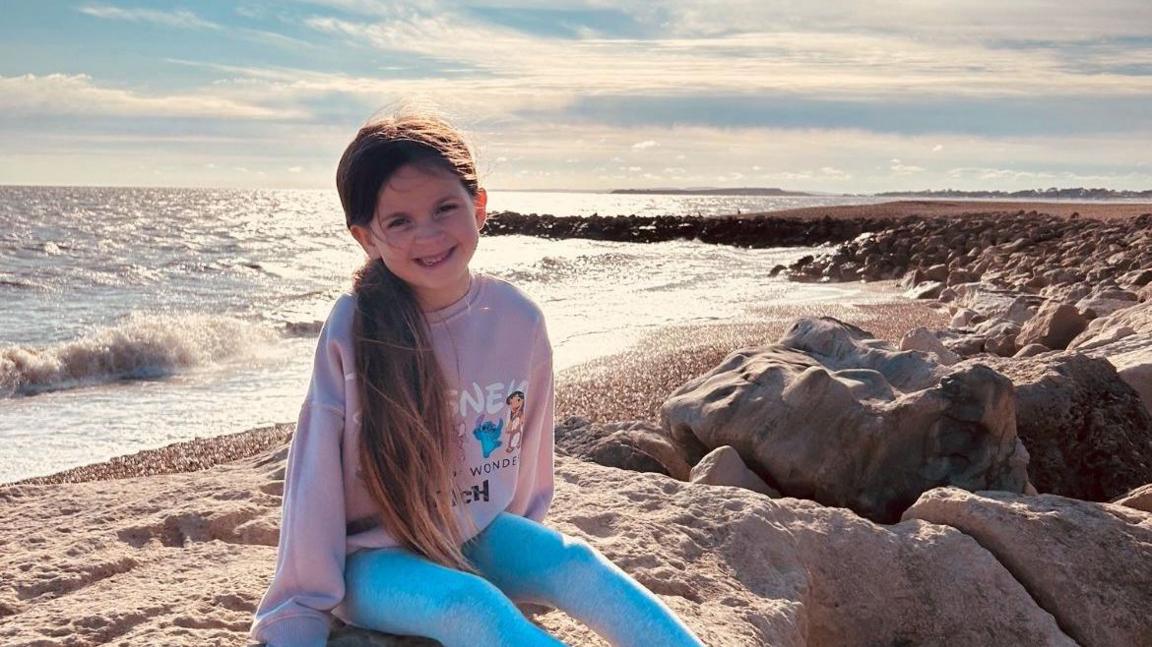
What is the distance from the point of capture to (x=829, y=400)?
13.4ft

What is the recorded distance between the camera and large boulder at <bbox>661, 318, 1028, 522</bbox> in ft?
12.7

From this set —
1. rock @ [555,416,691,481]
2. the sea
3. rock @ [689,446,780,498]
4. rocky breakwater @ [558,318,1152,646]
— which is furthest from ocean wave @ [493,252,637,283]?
rock @ [689,446,780,498]

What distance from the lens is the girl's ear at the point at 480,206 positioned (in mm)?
2375

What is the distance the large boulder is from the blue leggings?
1.99 meters

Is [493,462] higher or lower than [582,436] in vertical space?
higher

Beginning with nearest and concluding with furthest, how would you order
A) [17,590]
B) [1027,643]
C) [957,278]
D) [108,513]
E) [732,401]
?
1. [17,590]
2. [1027,643]
3. [108,513]
4. [732,401]
5. [957,278]

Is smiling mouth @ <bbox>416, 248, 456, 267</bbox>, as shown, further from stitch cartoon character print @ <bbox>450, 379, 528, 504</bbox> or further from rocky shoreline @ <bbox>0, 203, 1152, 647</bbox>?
rocky shoreline @ <bbox>0, 203, 1152, 647</bbox>

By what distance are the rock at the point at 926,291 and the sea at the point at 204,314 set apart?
100 cm

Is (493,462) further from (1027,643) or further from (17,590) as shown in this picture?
(1027,643)

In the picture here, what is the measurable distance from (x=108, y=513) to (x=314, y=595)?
133cm

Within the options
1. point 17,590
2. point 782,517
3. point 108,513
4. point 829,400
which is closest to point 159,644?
point 17,590

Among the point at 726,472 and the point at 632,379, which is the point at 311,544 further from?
the point at 632,379

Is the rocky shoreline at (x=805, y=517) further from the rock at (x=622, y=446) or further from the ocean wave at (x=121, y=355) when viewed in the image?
the ocean wave at (x=121, y=355)

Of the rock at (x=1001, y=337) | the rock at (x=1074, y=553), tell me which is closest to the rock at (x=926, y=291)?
the rock at (x=1001, y=337)
